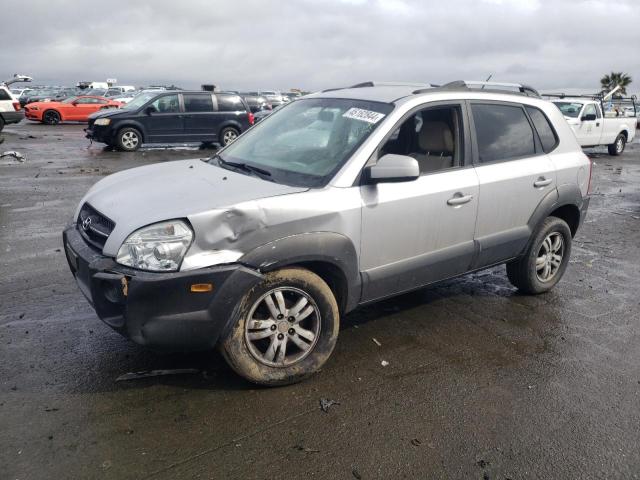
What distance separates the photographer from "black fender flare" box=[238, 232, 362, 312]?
10.0ft

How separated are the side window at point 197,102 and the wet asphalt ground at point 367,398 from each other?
11730 millimetres

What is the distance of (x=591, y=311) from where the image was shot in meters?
4.80

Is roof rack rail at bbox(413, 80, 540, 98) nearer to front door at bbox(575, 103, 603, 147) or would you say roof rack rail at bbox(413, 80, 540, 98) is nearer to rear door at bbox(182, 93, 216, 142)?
rear door at bbox(182, 93, 216, 142)

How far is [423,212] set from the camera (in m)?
3.77

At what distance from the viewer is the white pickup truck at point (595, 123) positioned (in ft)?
58.3

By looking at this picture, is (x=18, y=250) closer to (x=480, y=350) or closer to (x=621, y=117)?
(x=480, y=350)

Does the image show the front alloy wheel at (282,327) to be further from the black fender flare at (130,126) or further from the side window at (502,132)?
the black fender flare at (130,126)

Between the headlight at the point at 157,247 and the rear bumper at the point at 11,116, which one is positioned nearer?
the headlight at the point at 157,247

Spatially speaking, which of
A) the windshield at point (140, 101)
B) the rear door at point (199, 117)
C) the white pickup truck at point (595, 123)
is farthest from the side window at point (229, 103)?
the white pickup truck at point (595, 123)

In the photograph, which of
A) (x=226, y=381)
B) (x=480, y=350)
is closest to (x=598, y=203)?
(x=480, y=350)

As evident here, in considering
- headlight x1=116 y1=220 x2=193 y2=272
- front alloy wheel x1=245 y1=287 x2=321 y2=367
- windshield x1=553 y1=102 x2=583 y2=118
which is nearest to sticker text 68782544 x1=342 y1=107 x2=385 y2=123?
front alloy wheel x1=245 y1=287 x2=321 y2=367

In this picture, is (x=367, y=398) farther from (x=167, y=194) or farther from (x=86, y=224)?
(x=86, y=224)

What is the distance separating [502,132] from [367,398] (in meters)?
2.49

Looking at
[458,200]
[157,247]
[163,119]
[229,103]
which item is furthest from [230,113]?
[157,247]
